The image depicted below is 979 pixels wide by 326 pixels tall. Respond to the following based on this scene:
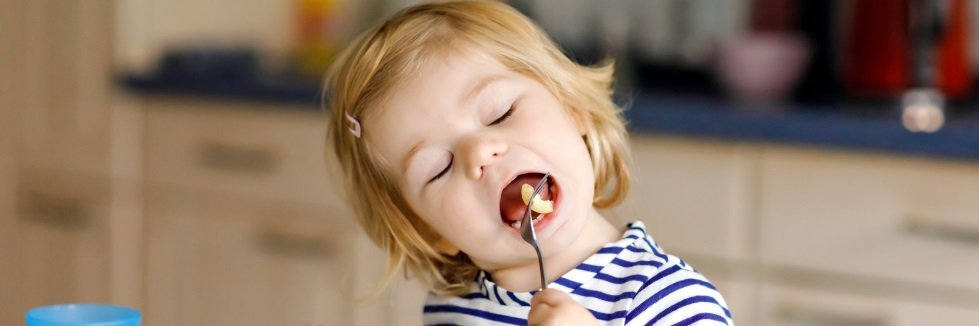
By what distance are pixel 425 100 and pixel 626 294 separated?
19 cm

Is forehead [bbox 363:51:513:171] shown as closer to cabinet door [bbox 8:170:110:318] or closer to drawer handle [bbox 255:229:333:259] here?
drawer handle [bbox 255:229:333:259]

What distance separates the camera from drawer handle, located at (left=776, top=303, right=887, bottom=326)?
1.70m

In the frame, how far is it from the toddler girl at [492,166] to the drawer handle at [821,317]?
793 mm

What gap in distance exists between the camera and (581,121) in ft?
3.23

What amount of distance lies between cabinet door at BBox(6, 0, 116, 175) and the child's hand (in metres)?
1.77

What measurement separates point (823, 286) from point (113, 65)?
1.34 meters

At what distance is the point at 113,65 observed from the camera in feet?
7.89

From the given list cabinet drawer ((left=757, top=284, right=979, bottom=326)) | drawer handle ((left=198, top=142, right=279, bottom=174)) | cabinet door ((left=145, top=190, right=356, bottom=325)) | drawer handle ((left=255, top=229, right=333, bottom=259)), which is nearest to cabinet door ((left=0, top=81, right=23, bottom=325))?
cabinet door ((left=145, top=190, right=356, bottom=325))

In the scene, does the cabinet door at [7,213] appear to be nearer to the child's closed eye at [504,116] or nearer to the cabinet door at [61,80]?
the cabinet door at [61,80]

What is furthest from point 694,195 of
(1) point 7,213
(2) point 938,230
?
(1) point 7,213

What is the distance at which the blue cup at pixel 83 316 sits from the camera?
0.72m

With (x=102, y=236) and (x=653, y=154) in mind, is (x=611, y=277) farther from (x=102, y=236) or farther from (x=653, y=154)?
(x=102, y=236)

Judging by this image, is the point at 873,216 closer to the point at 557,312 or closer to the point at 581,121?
the point at 581,121

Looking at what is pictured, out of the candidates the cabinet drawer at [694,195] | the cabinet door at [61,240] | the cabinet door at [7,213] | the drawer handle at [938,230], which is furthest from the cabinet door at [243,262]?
the drawer handle at [938,230]
